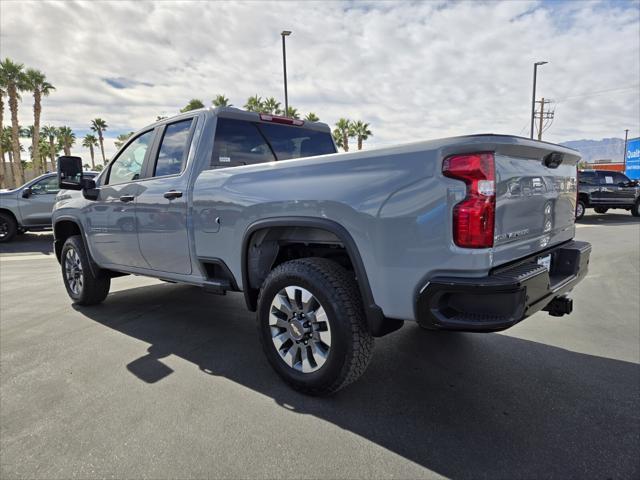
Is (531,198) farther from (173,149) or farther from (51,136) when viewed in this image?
(51,136)

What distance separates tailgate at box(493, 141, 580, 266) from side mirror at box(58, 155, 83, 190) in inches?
159

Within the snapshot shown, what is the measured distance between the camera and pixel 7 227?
36.7 feet

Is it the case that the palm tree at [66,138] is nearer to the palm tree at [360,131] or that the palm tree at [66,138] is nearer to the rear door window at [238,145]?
the palm tree at [360,131]

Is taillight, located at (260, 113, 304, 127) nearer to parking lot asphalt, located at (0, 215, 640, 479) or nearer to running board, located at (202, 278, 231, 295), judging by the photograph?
running board, located at (202, 278, 231, 295)

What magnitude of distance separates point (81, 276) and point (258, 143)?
2.70 meters

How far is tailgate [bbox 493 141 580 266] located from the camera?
218 centimetres

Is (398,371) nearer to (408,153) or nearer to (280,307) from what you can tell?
(280,307)

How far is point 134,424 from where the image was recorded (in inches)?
97.7

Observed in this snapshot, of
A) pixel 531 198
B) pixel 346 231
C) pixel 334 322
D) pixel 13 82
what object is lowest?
pixel 334 322

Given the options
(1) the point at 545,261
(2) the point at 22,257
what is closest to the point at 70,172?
(1) the point at 545,261

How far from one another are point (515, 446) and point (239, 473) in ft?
4.66

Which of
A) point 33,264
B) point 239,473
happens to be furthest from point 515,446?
point 33,264

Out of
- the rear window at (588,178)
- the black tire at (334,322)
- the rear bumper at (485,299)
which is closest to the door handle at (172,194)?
the black tire at (334,322)

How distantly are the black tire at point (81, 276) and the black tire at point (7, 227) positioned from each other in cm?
784
